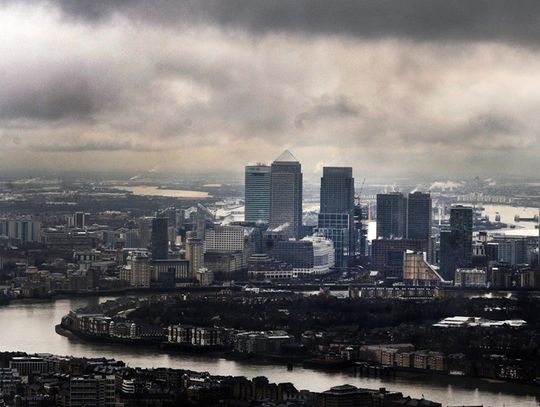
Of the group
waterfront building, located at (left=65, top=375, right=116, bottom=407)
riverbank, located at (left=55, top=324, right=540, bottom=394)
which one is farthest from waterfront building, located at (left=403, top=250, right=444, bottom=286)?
waterfront building, located at (left=65, top=375, right=116, bottom=407)

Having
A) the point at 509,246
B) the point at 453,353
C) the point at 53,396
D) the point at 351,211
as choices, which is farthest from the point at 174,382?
the point at 351,211

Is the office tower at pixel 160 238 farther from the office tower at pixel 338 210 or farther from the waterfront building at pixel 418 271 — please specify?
the waterfront building at pixel 418 271

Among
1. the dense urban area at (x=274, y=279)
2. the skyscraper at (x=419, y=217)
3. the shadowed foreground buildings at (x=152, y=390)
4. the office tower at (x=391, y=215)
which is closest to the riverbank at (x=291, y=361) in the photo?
the dense urban area at (x=274, y=279)

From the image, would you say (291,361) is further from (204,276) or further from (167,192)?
(167,192)

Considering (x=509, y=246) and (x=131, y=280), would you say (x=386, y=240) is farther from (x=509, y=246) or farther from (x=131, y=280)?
(x=131, y=280)

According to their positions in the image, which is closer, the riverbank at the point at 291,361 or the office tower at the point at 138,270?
the riverbank at the point at 291,361

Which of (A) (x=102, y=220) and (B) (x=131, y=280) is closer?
(B) (x=131, y=280)

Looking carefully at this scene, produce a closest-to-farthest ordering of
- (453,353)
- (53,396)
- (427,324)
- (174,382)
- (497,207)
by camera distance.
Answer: (53,396) → (174,382) → (453,353) → (427,324) → (497,207)
